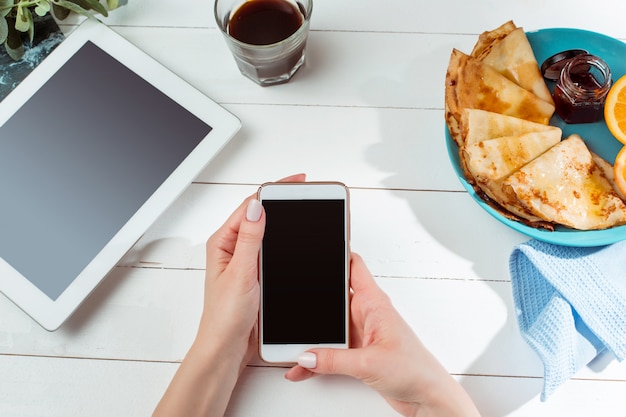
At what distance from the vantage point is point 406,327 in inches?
29.7

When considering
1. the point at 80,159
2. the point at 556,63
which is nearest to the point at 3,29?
the point at 80,159

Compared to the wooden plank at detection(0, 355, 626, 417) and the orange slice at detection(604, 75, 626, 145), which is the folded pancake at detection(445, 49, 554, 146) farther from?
the wooden plank at detection(0, 355, 626, 417)

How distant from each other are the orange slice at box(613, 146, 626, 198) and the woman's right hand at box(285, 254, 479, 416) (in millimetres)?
346

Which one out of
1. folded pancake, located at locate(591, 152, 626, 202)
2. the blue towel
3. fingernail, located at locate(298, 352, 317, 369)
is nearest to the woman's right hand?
fingernail, located at locate(298, 352, 317, 369)

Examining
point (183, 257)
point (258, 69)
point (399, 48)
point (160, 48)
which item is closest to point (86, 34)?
point (160, 48)

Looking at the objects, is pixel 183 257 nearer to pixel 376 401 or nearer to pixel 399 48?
pixel 376 401

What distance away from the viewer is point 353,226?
2.80 ft

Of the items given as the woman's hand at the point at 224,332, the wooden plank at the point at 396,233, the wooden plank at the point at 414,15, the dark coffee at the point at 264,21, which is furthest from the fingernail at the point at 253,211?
the wooden plank at the point at 414,15

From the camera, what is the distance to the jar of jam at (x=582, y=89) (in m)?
0.80

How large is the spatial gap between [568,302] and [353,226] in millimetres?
317

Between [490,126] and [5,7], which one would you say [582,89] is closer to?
[490,126]

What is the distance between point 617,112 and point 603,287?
0.25 m

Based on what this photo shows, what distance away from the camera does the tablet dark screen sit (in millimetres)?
826

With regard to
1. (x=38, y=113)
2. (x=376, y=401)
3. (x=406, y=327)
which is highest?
(x=38, y=113)
